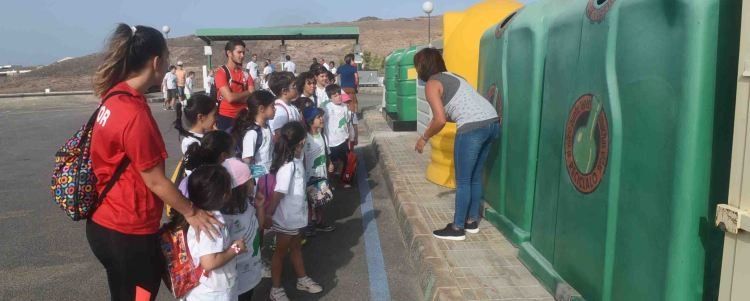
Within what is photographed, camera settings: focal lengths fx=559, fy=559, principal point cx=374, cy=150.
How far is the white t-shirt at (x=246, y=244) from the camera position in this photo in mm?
2621

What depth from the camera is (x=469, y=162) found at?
4242 millimetres

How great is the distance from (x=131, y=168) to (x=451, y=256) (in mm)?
2388

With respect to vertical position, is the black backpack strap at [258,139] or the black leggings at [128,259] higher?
the black backpack strap at [258,139]

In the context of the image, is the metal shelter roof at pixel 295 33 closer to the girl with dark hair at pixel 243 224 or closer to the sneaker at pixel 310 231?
the sneaker at pixel 310 231

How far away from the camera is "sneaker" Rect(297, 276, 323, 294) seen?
3.79 m

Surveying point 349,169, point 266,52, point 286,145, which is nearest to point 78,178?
point 286,145

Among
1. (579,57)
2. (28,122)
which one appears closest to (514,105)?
(579,57)

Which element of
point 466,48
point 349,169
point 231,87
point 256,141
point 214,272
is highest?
point 466,48

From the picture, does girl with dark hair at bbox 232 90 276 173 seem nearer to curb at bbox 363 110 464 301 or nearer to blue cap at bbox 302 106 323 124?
blue cap at bbox 302 106 323 124

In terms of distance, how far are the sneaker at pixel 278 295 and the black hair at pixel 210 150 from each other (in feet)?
3.47

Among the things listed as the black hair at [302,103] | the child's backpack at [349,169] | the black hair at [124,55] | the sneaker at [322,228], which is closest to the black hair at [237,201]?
the black hair at [124,55]

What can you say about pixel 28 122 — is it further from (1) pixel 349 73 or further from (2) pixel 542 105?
(2) pixel 542 105

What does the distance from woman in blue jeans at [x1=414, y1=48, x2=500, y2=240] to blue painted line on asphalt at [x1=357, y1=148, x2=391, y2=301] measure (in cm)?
53

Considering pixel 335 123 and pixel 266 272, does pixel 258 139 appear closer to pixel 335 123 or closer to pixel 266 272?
pixel 266 272
